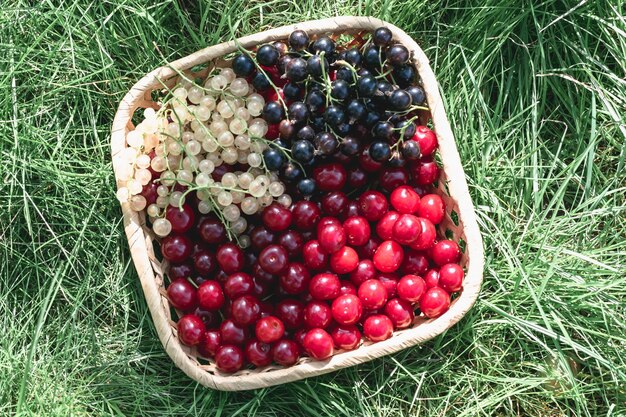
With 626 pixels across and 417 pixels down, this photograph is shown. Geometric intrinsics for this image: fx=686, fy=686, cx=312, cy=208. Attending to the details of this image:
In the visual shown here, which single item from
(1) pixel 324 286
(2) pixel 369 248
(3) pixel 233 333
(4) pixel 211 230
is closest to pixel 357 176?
(2) pixel 369 248

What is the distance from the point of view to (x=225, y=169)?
67.7 inches

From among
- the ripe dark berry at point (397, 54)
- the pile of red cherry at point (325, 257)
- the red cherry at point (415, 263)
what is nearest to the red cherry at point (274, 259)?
the pile of red cherry at point (325, 257)

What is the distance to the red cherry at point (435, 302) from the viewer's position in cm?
164

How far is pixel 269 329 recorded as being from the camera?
164 centimetres

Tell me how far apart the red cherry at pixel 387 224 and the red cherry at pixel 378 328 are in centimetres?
20

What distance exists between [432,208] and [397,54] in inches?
15.2

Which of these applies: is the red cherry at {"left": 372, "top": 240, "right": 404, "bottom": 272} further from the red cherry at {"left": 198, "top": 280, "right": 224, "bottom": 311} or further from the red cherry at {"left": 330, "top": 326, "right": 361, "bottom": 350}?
the red cherry at {"left": 198, "top": 280, "right": 224, "bottom": 311}

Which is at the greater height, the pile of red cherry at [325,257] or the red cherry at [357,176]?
the red cherry at [357,176]

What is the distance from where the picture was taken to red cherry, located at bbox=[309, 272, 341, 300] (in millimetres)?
1665

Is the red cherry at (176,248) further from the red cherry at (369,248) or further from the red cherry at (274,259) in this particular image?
the red cherry at (369,248)

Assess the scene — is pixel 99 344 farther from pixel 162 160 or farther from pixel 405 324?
pixel 405 324

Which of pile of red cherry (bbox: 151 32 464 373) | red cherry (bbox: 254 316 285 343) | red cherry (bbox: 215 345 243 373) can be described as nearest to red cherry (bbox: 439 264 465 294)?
pile of red cherry (bbox: 151 32 464 373)

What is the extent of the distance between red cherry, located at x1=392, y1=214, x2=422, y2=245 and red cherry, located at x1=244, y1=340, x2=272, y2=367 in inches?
16.5

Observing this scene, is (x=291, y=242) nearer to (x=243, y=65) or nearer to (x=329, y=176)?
(x=329, y=176)
